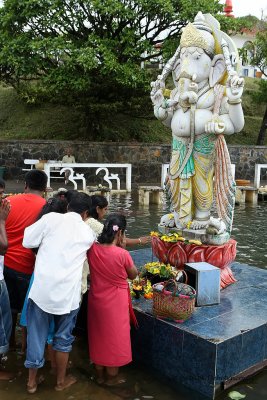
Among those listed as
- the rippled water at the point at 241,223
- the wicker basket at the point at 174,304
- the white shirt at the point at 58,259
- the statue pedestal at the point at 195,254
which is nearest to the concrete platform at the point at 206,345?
the wicker basket at the point at 174,304

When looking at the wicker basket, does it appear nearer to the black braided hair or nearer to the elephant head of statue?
the black braided hair

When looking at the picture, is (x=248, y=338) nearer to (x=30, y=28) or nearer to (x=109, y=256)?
(x=109, y=256)

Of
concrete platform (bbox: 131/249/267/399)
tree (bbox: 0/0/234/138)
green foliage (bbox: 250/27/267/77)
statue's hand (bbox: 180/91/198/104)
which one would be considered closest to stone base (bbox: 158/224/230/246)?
concrete platform (bbox: 131/249/267/399)

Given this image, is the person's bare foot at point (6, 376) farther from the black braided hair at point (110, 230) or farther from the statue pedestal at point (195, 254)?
the statue pedestal at point (195, 254)

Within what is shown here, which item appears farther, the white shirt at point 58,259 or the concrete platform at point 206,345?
the concrete platform at point 206,345

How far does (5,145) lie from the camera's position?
18312 mm

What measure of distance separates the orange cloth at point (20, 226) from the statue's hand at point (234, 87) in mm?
Answer: 2504

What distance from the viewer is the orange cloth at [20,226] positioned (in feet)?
14.2

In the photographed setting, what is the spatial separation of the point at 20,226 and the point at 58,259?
76 centimetres

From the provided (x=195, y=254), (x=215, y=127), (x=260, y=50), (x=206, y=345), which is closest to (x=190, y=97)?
(x=215, y=127)

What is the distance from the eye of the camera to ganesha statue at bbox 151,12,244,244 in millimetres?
5457

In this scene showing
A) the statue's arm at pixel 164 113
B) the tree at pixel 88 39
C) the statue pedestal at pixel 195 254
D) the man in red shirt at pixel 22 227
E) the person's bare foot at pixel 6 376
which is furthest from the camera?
the tree at pixel 88 39

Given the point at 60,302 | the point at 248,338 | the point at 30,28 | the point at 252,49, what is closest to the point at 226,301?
the point at 248,338

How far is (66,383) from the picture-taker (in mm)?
4043
